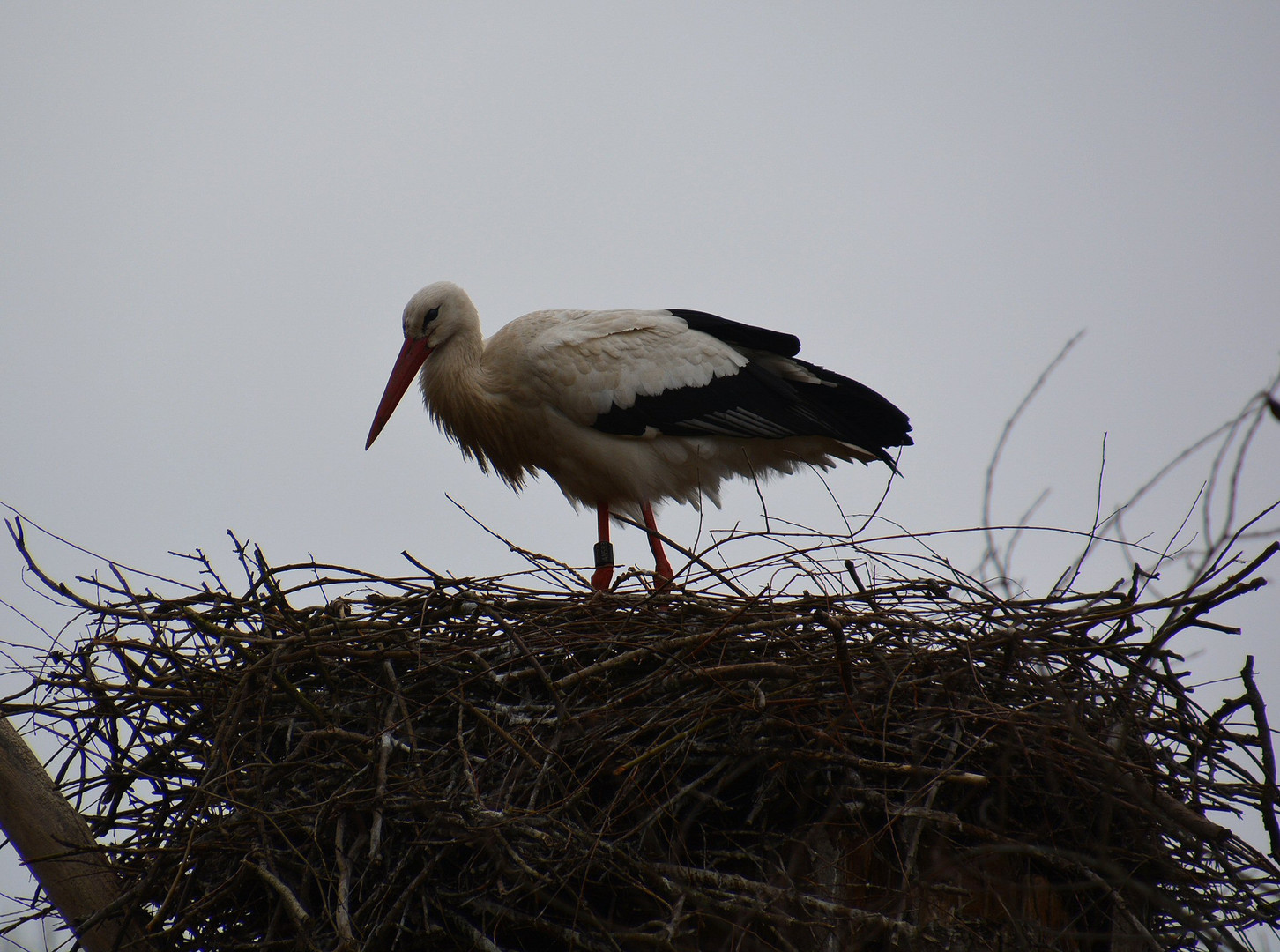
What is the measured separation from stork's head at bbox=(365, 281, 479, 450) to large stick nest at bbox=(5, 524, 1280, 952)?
2.19 meters

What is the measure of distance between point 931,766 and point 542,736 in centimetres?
86

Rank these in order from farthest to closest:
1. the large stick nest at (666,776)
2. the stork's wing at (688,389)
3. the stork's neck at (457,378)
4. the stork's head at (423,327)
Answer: the stork's head at (423,327), the stork's neck at (457,378), the stork's wing at (688,389), the large stick nest at (666,776)

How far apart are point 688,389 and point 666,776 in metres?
2.37

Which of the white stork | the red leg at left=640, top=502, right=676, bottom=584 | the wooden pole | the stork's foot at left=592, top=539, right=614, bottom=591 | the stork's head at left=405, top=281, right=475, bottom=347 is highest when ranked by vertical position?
the stork's head at left=405, top=281, right=475, bottom=347

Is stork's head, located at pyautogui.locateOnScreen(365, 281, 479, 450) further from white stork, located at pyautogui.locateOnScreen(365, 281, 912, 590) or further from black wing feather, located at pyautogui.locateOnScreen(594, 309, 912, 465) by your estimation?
black wing feather, located at pyautogui.locateOnScreen(594, 309, 912, 465)

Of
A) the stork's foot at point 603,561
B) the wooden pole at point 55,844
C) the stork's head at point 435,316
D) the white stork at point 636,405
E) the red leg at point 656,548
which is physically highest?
the stork's head at point 435,316

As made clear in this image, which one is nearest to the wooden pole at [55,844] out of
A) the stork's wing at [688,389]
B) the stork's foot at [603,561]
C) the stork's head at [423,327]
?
the stork's foot at [603,561]

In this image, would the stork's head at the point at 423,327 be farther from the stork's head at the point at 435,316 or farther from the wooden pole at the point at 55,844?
the wooden pole at the point at 55,844

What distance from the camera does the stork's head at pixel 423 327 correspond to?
194 inches

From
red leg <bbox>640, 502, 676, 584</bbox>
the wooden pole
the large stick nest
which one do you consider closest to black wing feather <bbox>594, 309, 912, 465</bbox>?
red leg <bbox>640, 502, 676, 584</bbox>

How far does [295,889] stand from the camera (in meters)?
2.44

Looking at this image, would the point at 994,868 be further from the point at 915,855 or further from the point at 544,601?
the point at 544,601

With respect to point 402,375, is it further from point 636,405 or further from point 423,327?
point 636,405

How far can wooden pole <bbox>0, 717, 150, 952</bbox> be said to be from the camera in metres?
2.22
